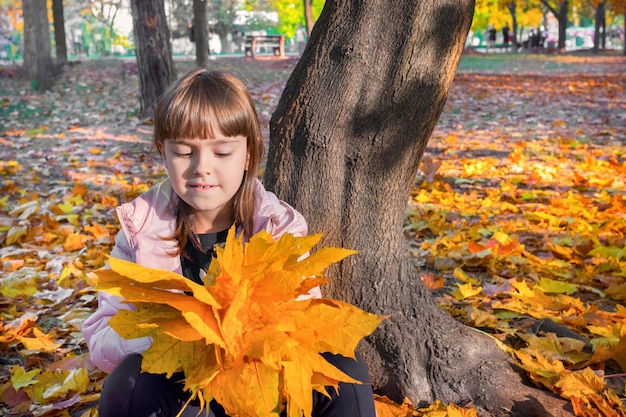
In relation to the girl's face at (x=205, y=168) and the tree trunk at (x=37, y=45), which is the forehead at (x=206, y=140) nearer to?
the girl's face at (x=205, y=168)

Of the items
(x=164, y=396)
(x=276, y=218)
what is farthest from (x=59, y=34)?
(x=164, y=396)

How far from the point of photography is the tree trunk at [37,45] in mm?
13398

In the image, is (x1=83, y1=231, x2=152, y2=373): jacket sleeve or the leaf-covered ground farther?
the leaf-covered ground

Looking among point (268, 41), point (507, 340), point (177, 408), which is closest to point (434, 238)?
point (507, 340)

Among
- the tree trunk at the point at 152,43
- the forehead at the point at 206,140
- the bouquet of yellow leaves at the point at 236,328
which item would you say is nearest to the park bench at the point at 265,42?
the tree trunk at the point at 152,43

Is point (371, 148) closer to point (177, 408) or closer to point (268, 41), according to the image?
point (177, 408)

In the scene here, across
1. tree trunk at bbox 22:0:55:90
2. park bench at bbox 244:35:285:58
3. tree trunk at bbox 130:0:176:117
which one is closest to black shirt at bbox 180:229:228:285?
tree trunk at bbox 130:0:176:117

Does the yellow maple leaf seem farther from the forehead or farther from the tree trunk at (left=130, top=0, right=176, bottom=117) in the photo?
the tree trunk at (left=130, top=0, right=176, bottom=117)

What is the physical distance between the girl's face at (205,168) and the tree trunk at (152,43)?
6.96 m

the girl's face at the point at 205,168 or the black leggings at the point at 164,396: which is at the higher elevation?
the girl's face at the point at 205,168

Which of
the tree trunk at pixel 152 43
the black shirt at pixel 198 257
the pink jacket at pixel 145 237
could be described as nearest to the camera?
the pink jacket at pixel 145 237

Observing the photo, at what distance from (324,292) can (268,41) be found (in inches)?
1094

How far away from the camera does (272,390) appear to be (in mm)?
1477

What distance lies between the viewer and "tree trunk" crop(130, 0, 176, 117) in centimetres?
848
